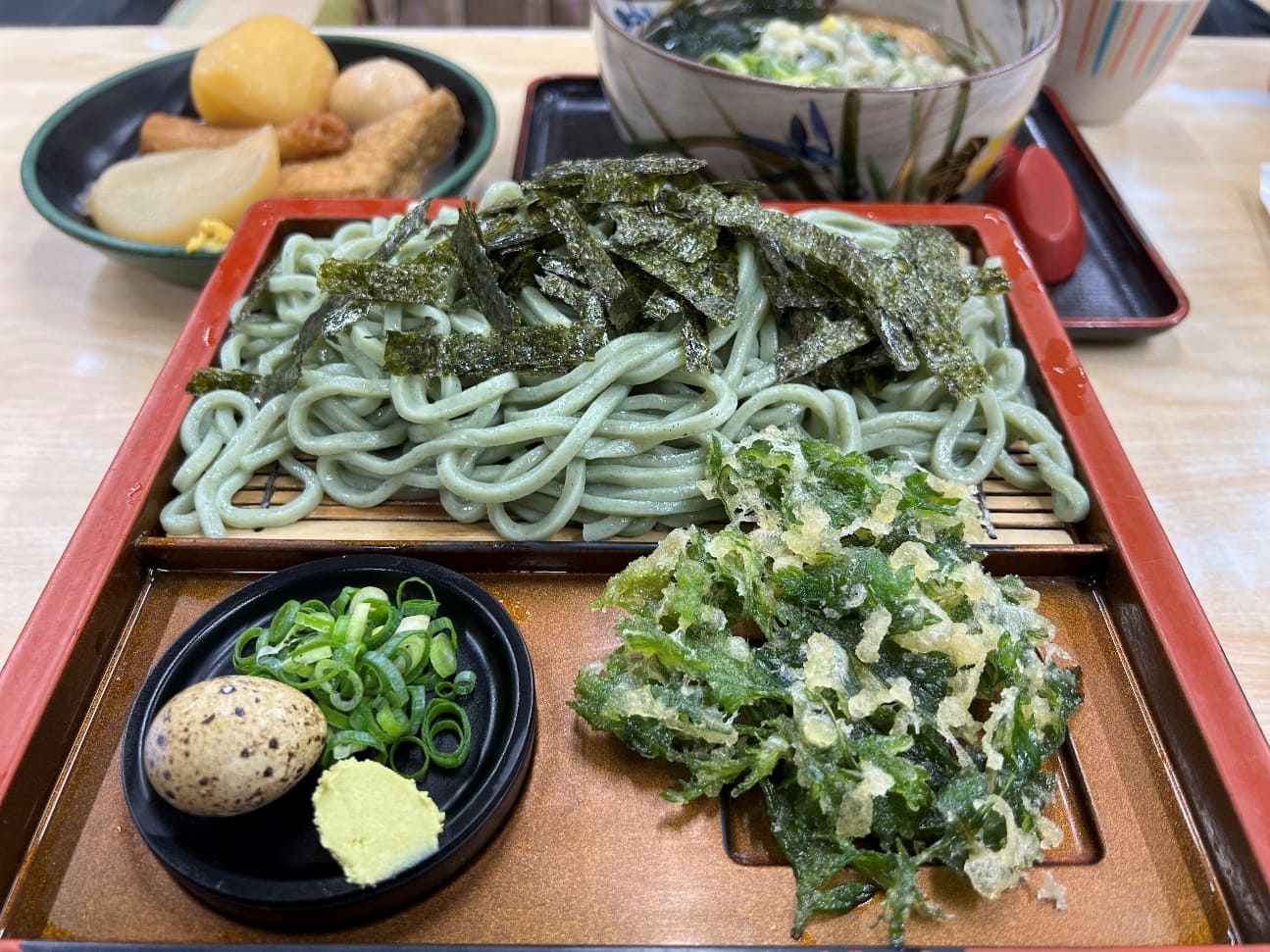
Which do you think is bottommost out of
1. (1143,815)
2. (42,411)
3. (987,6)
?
(42,411)

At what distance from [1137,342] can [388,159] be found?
2.04 m

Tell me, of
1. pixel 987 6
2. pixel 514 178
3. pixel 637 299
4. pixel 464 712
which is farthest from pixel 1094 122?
pixel 464 712

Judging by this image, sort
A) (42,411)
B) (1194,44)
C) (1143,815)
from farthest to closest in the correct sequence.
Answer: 1. (1194,44)
2. (42,411)
3. (1143,815)

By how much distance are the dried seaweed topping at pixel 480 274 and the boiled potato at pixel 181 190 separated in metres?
0.87

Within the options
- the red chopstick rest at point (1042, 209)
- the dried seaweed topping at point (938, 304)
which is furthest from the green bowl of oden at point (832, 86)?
the dried seaweed topping at point (938, 304)

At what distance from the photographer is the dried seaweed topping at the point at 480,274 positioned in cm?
166

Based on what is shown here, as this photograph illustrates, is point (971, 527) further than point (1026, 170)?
No

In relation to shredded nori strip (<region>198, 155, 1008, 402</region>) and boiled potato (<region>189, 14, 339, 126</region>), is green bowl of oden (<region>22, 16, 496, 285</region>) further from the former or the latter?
shredded nori strip (<region>198, 155, 1008, 402</region>)

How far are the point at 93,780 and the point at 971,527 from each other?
140cm

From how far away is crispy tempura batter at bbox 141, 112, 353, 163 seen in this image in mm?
2449

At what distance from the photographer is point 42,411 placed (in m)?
2.01

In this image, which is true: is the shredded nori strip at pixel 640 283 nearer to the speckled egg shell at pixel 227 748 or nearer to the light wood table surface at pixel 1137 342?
the light wood table surface at pixel 1137 342

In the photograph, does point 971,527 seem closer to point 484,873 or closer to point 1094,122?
point 484,873

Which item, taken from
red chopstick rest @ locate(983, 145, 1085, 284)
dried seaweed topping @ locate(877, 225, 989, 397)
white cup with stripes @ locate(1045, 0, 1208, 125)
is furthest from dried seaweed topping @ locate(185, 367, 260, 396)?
white cup with stripes @ locate(1045, 0, 1208, 125)
